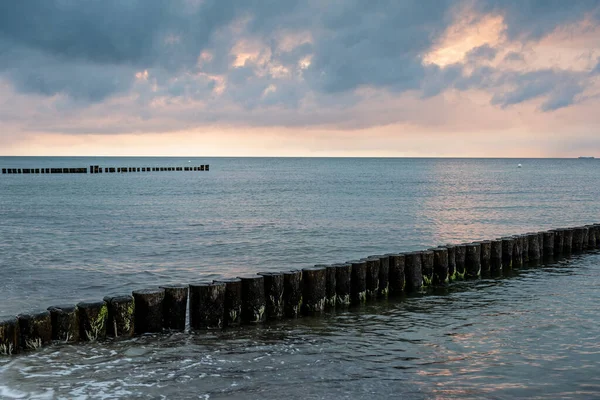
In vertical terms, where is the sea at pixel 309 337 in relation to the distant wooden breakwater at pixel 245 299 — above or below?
below

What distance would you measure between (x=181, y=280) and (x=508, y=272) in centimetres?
999

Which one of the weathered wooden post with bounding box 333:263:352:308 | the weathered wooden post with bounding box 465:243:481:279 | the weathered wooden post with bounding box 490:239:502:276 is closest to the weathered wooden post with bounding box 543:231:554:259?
the weathered wooden post with bounding box 490:239:502:276

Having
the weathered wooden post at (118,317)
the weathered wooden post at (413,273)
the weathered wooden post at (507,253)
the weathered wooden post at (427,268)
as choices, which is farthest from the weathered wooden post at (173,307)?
the weathered wooden post at (507,253)

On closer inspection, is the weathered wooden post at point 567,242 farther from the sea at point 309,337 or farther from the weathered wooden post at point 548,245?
the sea at point 309,337

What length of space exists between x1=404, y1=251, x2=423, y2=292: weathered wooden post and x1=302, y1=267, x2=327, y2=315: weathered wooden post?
3096 mm

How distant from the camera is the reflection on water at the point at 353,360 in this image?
348 inches

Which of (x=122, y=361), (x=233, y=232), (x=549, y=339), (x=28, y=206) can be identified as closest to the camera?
(x=122, y=361)

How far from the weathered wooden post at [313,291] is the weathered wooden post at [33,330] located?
5.28 m

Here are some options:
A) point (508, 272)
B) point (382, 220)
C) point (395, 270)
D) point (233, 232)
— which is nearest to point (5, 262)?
point (233, 232)

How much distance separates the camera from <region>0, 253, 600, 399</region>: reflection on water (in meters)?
8.84

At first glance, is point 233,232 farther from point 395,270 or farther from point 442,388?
point 442,388

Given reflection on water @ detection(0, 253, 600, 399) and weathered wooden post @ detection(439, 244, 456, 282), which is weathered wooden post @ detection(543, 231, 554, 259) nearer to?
weathered wooden post @ detection(439, 244, 456, 282)

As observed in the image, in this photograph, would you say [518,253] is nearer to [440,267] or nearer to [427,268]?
[440,267]

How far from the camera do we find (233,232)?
3047 centimetres
